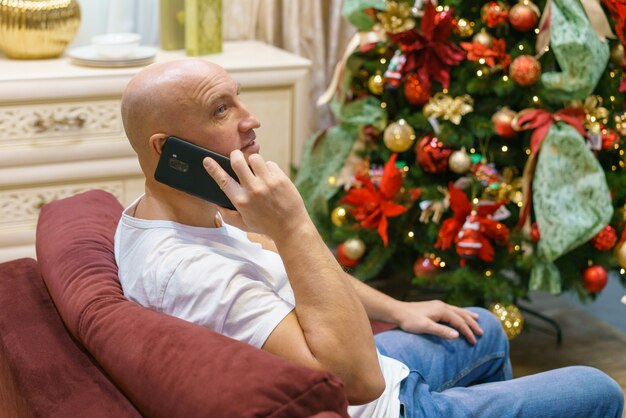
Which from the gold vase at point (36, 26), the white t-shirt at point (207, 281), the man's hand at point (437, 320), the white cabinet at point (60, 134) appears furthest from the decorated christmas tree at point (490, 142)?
the white t-shirt at point (207, 281)

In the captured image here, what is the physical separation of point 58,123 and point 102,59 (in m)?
0.25

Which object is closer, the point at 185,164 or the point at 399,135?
the point at 185,164

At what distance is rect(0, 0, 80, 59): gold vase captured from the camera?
303 centimetres

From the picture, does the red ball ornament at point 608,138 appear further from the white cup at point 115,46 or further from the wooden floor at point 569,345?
the white cup at point 115,46

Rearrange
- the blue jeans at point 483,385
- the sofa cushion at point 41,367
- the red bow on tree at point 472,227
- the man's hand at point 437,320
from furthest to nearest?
the red bow on tree at point 472,227 < the man's hand at point 437,320 < the blue jeans at point 483,385 < the sofa cushion at point 41,367

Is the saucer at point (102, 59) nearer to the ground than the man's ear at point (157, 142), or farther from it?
nearer to the ground

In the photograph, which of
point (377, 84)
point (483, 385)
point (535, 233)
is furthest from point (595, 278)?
point (483, 385)

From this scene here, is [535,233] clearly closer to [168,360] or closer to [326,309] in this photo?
[326,309]

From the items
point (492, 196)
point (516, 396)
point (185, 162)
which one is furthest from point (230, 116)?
point (492, 196)

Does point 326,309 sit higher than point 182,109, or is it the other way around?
point 182,109

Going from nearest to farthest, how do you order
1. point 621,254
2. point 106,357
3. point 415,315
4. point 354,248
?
point 106,357 → point 415,315 → point 621,254 → point 354,248

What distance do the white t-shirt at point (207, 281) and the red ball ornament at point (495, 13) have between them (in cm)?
129

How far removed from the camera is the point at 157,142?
151 cm

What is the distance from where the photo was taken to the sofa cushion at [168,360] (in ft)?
3.80
